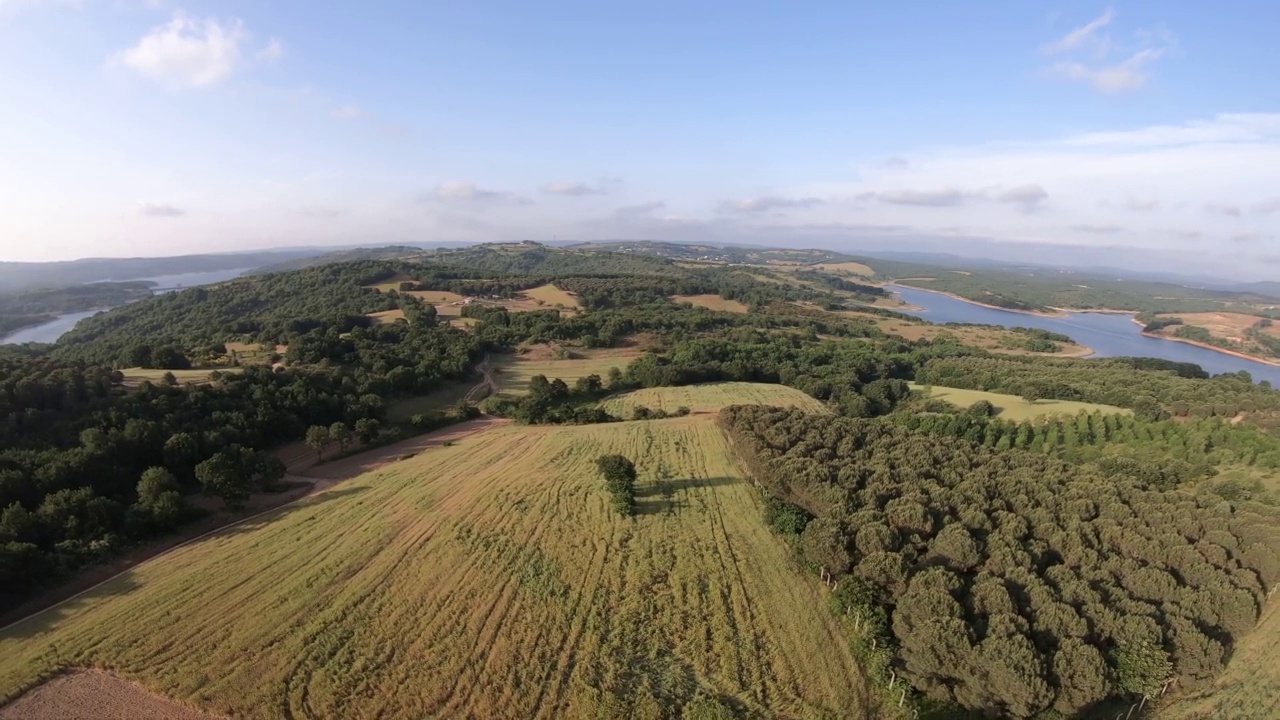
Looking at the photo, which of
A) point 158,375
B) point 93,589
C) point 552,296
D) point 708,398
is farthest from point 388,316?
point 93,589

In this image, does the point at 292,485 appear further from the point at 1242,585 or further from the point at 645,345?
the point at 645,345

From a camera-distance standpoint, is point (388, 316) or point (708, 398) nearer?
point (708, 398)

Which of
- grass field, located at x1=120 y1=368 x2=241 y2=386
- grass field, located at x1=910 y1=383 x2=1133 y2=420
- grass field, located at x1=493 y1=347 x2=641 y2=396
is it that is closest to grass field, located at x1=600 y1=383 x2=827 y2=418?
grass field, located at x1=493 y1=347 x2=641 y2=396

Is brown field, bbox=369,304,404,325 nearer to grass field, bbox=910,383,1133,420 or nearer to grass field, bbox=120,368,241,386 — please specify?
grass field, bbox=120,368,241,386

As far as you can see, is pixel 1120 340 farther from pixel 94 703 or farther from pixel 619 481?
pixel 94 703

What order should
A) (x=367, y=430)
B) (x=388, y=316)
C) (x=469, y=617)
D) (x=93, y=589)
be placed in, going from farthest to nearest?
(x=388, y=316) < (x=367, y=430) < (x=93, y=589) < (x=469, y=617)

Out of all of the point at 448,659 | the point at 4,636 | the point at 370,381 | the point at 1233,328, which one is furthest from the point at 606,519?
the point at 1233,328

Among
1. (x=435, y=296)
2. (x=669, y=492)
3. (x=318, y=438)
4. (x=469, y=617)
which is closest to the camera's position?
(x=469, y=617)
